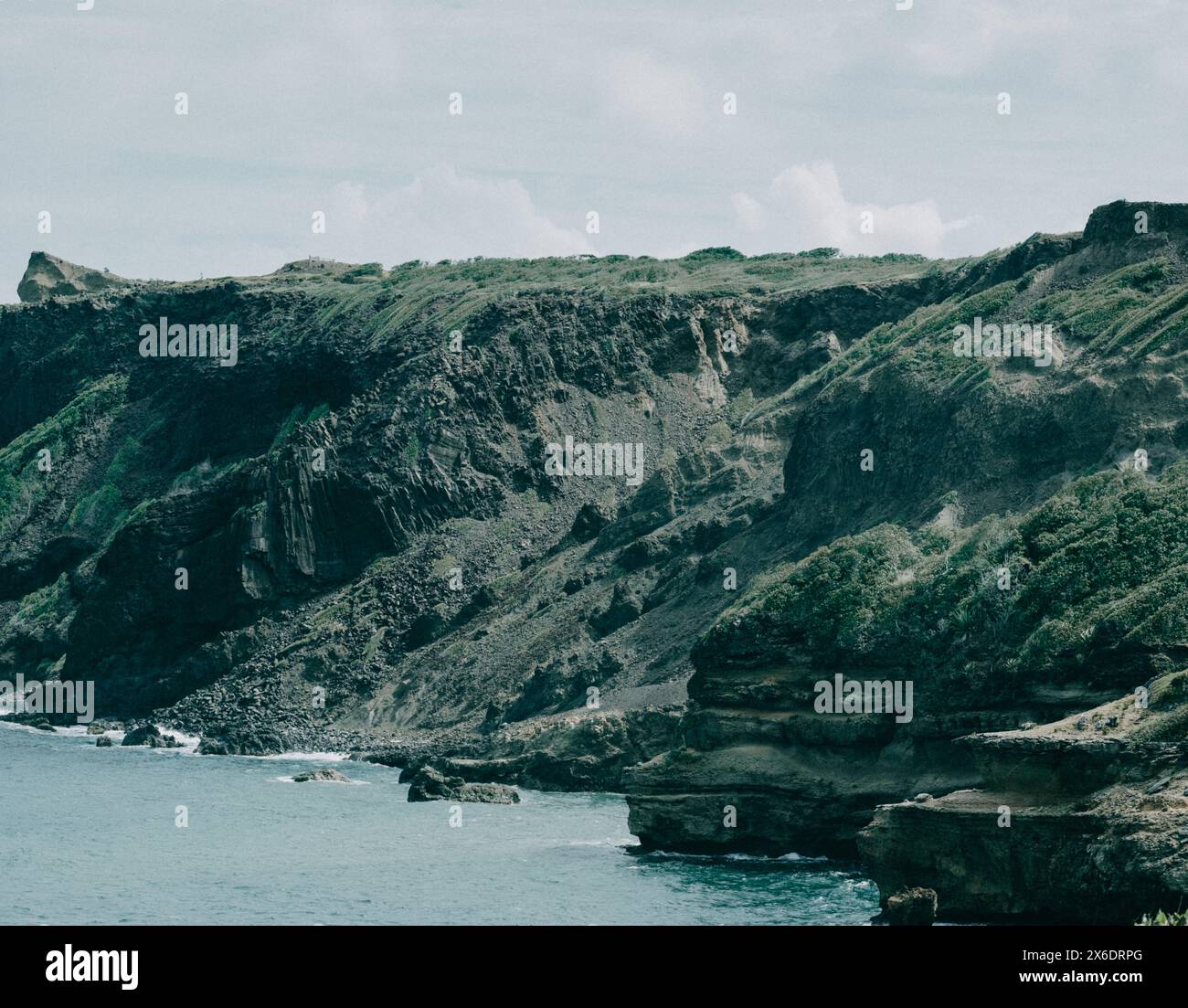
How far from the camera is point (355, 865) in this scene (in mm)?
55219

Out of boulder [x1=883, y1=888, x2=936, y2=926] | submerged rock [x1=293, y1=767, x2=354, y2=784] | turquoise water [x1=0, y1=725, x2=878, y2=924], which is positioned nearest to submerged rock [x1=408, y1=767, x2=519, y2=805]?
turquoise water [x1=0, y1=725, x2=878, y2=924]

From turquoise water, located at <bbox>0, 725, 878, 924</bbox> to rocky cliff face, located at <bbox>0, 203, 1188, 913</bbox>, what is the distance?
3.52 meters

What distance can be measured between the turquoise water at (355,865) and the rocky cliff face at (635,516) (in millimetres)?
3524

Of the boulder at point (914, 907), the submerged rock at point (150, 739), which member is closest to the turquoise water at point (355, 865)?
the boulder at point (914, 907)

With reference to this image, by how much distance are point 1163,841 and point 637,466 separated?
80.8 m

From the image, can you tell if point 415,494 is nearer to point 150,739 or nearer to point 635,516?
point 635,516

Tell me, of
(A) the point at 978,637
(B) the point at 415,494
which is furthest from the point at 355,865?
(B) the point at 415,494

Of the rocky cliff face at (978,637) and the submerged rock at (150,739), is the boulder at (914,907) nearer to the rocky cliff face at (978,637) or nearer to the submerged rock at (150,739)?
the rocky cliff face at (978,637)

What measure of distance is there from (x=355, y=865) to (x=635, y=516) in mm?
49918

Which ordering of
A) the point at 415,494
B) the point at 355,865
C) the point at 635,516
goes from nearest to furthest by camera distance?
the point at 355,865 → the point at 635,516 → the point at 415,494

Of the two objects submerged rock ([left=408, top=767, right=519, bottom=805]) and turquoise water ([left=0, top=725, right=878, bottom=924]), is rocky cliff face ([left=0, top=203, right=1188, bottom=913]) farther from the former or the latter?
submerged rock ([left=408, top=767, right=519, bottom=805])

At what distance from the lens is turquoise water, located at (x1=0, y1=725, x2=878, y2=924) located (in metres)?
47.4

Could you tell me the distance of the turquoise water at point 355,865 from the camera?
156 feet

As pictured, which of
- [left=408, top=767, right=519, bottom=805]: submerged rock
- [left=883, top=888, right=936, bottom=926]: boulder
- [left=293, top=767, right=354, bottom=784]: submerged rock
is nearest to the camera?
[left=883, top=888, right=936, bottom=926]: boulder
